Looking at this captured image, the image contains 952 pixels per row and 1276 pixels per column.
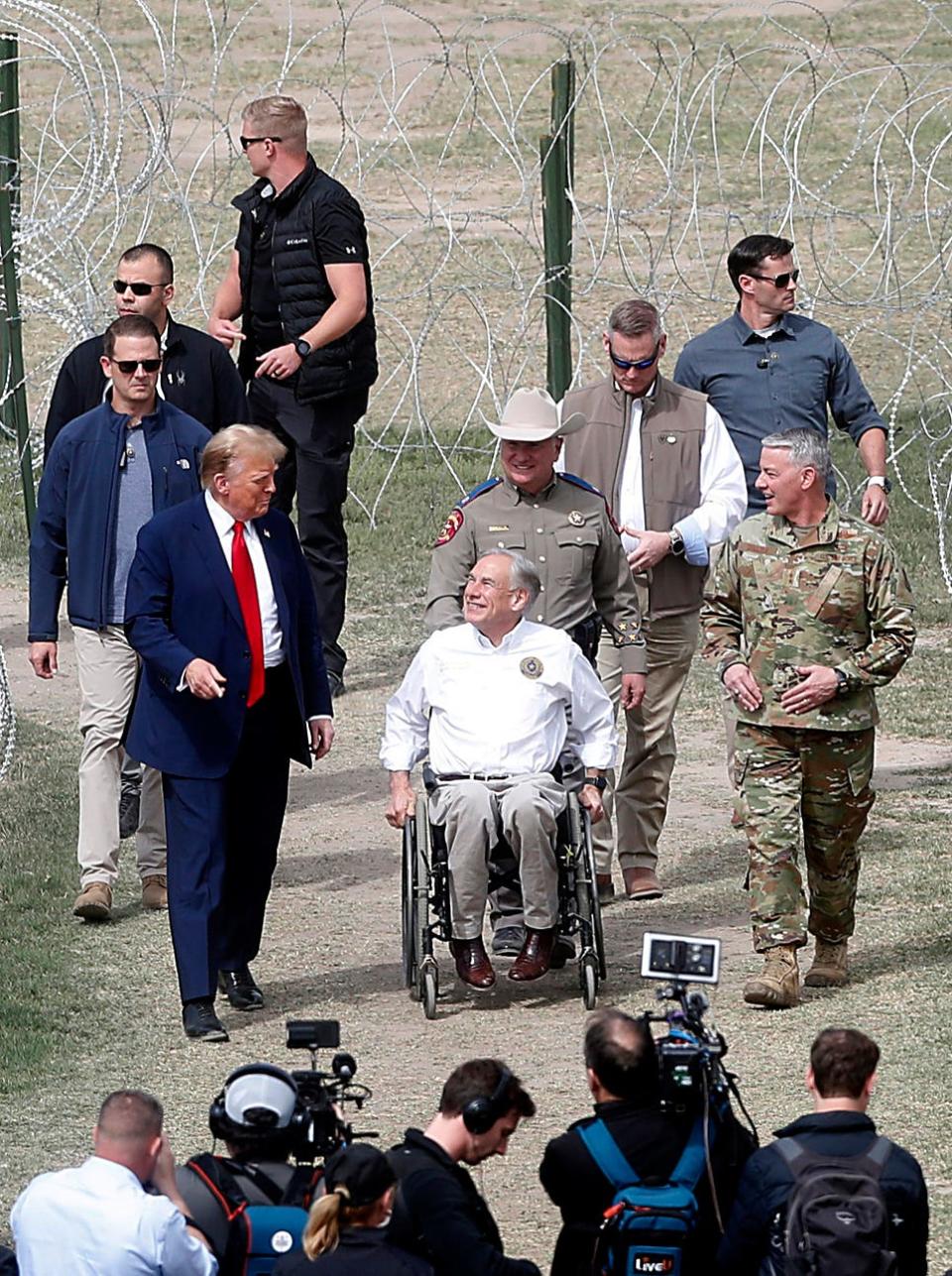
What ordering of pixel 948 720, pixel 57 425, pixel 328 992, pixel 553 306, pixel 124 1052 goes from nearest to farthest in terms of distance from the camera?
pixel 124 1052 → pixel 328 992 → pixel 57 425 → pixel 948 720 → pixel 553 306

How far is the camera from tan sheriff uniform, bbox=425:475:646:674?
7.34m

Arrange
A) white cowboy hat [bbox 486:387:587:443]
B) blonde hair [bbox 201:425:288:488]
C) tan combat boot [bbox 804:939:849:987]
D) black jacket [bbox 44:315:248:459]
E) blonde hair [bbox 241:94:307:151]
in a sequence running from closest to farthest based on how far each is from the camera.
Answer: blonde hair [bbox 201:425:288:488]
tan combat boot [bbox 804:939:849:987]
white cowboy hat [bbox 486:387:587:443]
black jacket [bbox 44:315:248:459]
blonde hair [bbox 241:94:307:151]

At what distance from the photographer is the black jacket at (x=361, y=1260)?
3.76 metres

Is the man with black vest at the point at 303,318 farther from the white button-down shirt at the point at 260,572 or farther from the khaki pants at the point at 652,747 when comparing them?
the white button-down shirt at the point at 260,572

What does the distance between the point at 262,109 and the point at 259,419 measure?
1.27 meters

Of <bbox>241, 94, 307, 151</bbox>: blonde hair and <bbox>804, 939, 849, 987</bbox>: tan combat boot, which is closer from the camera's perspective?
<bbox>804, 939, 849, 987</bbox>: tan combat boot

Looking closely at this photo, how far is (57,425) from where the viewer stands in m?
8.30

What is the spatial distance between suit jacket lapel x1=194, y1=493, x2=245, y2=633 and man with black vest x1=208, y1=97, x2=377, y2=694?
277 centimetres

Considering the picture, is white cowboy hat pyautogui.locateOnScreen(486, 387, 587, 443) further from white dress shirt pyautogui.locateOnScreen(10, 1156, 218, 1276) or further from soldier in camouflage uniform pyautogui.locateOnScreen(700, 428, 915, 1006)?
white dress shirt pyautogui.locateOnScreen(10, 1156, 218, 1276)

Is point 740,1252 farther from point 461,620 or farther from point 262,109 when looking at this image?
point 262,109

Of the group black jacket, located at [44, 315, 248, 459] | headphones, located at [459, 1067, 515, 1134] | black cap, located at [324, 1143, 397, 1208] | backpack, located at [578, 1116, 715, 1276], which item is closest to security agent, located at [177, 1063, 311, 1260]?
headphones, located at [459, 1067, 515, 1134]

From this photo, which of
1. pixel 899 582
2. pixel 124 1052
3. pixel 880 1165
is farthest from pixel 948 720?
pixel 880 1165

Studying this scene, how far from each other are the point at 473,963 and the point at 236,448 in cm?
148

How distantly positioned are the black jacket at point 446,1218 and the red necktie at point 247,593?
2.78 metres
